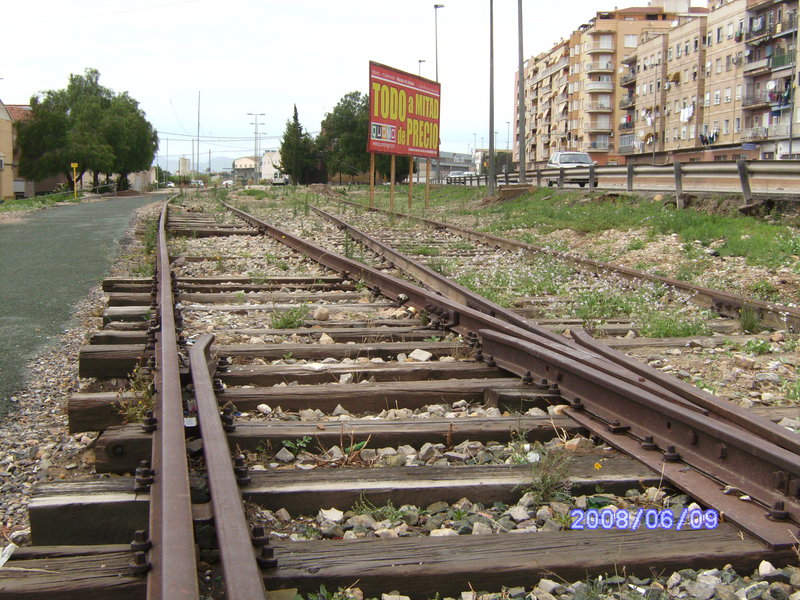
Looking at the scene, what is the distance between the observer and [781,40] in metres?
62.1

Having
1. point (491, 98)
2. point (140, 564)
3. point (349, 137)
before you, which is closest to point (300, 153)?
point (349, 137)

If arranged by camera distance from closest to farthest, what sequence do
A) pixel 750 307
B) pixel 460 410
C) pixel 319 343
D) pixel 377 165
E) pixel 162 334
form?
pixel 460 410 < pixel 162 334 < pixel 319 343 < pixel 750 307 < pixel 377 165

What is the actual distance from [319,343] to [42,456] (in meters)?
2.21

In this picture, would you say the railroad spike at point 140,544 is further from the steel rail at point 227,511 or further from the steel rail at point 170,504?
the steel rail at point 227,511

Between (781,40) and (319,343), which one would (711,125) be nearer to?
(781,40)

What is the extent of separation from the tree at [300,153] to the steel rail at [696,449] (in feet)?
282

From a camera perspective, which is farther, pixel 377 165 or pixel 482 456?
pixel 377 165

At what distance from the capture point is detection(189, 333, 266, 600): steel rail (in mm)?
2045

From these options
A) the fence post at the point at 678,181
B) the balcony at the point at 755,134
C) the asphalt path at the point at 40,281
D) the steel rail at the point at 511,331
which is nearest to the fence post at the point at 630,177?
the fence post at the point at 678,181

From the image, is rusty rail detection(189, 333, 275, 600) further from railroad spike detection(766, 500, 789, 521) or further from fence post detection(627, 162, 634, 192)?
fence post detection(627, 162, 634, 192)

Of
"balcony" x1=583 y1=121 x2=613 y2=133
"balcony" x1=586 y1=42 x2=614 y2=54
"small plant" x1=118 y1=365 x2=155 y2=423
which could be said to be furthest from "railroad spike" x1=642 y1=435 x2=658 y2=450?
"balcony" x1=586 y1=42 x2=614 y2=54

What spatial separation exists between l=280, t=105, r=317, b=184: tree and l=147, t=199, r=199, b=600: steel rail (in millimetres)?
86091

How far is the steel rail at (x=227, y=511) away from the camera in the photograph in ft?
6.71

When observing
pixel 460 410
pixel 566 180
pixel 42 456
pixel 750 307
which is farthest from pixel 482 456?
pixel 566 180
